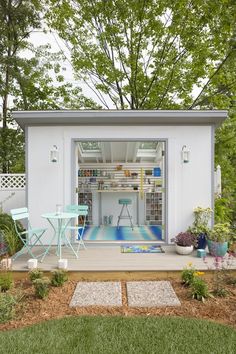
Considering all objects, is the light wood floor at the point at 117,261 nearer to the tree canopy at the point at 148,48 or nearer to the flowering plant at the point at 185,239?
the flowering plant at the point at 185,239

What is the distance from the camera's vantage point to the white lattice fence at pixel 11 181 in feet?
28.2

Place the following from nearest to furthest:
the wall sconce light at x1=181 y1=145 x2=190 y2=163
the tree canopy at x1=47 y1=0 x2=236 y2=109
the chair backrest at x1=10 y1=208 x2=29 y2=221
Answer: the chair backrest at x1=10 y1=208 x2=29 y2=221 < the wall sconce light at x1=181 y1=145 x2=190 y2=163 < the tree canopy at x1=47 y1=0 x2=236 y2=109

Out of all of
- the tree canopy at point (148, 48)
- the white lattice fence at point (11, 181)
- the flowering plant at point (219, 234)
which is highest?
the tree canopy at point (148, 48)

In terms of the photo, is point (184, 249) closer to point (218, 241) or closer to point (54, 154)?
point (218, 241)

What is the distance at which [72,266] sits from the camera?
463 cm

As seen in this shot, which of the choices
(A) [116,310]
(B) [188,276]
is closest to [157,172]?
(B) [188,276]

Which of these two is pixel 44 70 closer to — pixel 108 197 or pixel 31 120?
pixel 108 197

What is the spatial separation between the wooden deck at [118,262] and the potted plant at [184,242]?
12cm

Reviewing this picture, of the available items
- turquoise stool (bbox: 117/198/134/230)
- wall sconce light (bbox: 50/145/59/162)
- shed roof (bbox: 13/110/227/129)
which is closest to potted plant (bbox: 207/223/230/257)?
shed roof (bbox: 13/110/227/129)

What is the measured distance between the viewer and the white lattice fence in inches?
338

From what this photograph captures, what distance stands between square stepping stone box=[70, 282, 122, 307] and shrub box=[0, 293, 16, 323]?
2.22 feet

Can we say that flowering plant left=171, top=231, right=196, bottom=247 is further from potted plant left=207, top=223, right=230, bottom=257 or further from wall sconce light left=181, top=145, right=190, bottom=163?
wall sconce light left=181, top=145, right=190, bottom=163

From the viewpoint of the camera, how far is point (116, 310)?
11.0ft

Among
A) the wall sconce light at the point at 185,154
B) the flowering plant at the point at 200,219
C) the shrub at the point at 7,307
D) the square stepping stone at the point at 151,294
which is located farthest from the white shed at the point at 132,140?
the shrub at the point at 7,307
